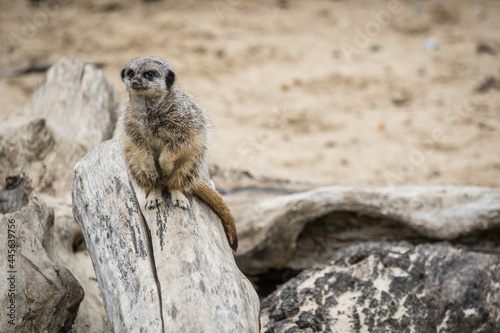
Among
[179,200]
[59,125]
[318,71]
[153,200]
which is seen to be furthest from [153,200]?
[318,71]

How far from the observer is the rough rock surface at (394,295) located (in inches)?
93.4

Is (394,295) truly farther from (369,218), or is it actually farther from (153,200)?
(153,200)

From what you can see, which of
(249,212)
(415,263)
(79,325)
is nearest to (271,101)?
(249,212)

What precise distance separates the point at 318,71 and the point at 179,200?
436 cm

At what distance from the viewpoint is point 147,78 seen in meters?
2.39

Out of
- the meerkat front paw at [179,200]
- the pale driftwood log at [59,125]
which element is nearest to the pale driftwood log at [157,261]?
the meerkat front paw at [179,200]

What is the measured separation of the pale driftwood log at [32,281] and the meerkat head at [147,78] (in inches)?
30.7

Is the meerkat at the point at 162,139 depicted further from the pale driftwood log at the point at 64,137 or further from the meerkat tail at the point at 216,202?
the pale driftwood log at the point at 64,137

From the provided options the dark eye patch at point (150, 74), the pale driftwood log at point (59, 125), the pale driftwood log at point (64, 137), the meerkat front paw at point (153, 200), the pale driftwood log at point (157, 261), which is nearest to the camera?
the pale driftwood log at point (157, 261)

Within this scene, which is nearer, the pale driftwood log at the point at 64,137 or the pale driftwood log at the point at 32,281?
the pale driftwood log at the point at 32,281

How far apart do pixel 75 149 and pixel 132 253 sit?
4.92 ft

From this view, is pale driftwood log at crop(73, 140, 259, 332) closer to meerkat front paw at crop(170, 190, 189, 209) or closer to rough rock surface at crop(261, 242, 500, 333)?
meerkat front paw at crop(170, 190, 189, 209)

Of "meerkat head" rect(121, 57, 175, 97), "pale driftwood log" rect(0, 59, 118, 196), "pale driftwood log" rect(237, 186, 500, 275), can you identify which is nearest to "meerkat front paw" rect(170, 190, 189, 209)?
"meerkat head" rect(121, 57, 175, 97)

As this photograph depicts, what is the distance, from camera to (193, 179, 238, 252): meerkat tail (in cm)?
238
